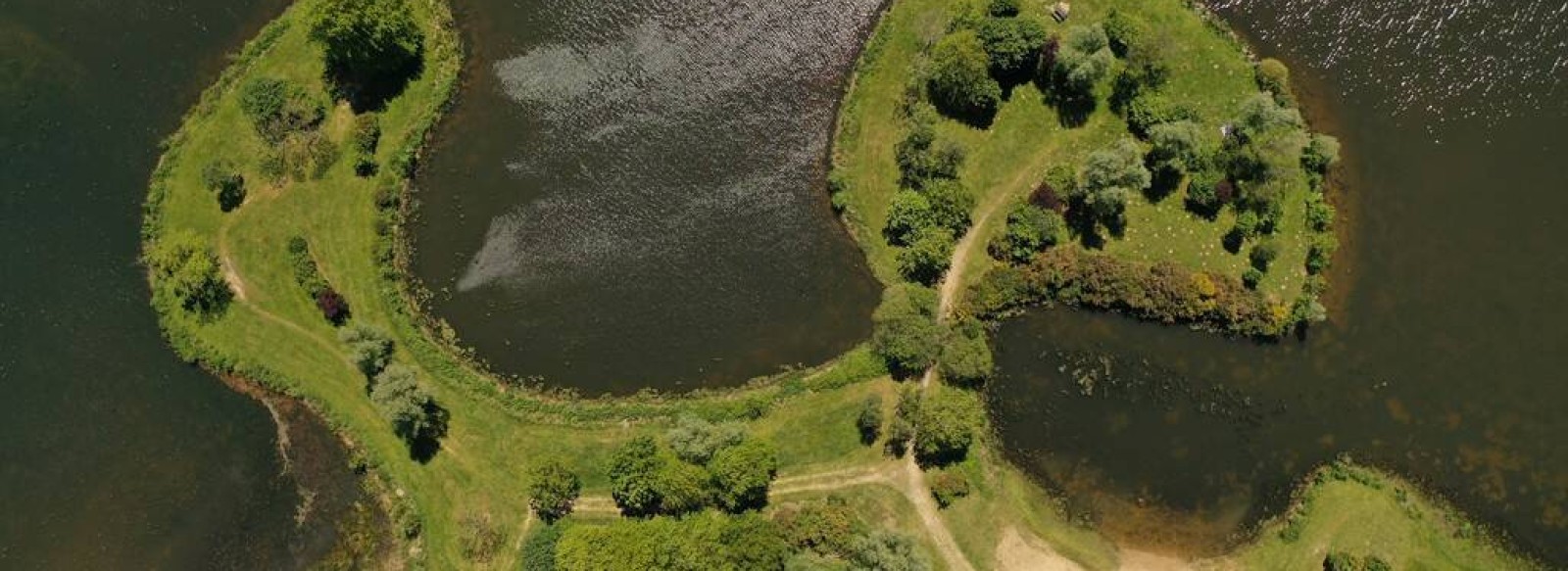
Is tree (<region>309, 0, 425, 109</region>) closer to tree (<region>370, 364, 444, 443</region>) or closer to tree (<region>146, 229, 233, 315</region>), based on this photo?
tree (<region>146, 229, 233, 315</region>)

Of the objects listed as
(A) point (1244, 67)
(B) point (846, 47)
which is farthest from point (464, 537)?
(A) point (1244, 67)

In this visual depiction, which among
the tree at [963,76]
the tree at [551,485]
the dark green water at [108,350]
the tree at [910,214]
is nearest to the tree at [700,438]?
the tree at [551,485]

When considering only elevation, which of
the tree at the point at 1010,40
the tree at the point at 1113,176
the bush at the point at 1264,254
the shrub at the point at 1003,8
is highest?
the shrub at the point at 1003,8

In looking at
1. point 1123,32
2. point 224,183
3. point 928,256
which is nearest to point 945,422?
point 928,256

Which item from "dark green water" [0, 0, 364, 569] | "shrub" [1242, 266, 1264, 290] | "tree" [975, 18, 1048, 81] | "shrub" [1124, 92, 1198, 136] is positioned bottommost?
"dark green water" [0, 0, 364, 569]

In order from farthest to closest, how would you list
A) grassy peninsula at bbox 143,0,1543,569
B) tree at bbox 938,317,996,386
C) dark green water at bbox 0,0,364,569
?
dark green water at bbox 0,0,364,569 → grassy peninsula at bbox 143,0,1543,569 → tree at bbox 938,317,996,386

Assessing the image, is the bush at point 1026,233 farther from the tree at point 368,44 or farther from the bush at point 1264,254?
the tree at point 368,44

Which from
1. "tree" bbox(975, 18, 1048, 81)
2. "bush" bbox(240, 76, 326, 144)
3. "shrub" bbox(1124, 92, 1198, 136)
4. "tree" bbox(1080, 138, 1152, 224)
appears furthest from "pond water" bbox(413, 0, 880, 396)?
"shrub" bbox(1124, 92, 1198, 136)
